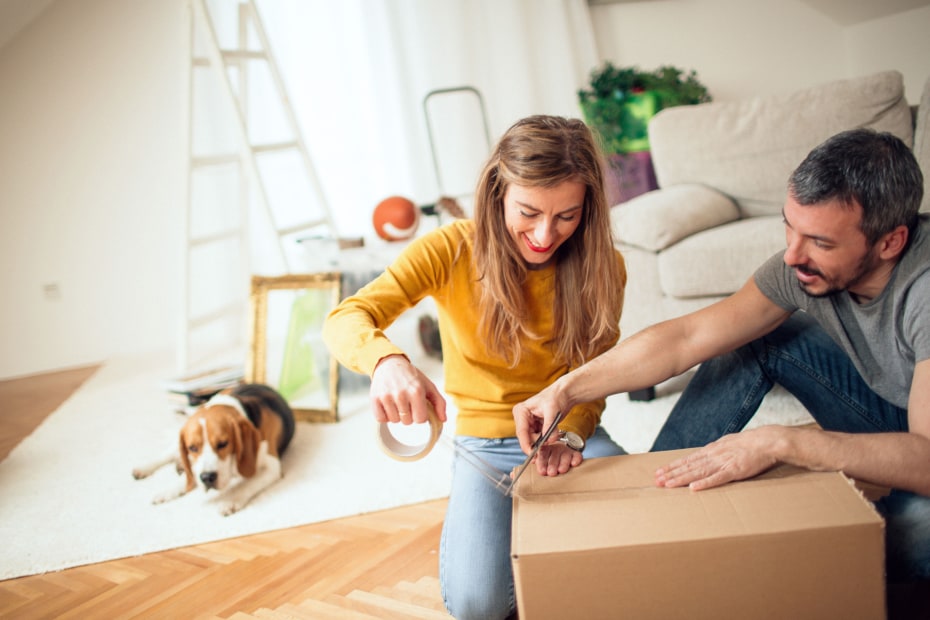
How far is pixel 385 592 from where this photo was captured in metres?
1.47

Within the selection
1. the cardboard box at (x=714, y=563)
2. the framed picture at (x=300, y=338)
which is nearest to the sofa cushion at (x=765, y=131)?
the framed picture at (x=300, y=338)

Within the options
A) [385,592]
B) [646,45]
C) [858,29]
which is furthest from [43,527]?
[858,29]

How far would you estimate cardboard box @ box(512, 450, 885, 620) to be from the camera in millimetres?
865

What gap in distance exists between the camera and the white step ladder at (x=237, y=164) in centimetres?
305

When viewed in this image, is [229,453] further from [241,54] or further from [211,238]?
[241,54]

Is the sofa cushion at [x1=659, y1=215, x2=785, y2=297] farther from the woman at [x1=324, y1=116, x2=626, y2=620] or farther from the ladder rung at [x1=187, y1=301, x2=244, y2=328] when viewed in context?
the ladder rung at [x1=187, y1=301, x2=244, y2=328]

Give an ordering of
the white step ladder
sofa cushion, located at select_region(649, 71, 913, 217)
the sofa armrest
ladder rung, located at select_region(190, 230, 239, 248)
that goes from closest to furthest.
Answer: the sofa armrest, sofa cushion, located at select_region(649, 71, 913, 217), the white step ladder, ladder rung, located at select_region(190, 230, 239, 248)

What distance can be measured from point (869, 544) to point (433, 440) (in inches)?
22.2

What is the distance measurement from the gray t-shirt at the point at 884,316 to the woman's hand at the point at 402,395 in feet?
2.16

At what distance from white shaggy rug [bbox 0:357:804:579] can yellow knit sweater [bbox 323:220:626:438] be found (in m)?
0.57

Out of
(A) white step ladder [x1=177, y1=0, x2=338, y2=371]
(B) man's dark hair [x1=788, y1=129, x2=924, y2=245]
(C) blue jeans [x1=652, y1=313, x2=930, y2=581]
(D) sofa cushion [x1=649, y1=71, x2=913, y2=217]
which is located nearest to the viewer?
(B) man's dark hair [x1=788, y1=129, x2=924, y2=245]

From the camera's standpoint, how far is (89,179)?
382cm

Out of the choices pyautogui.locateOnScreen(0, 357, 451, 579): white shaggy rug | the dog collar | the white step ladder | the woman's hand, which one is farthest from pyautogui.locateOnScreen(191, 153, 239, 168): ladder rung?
the woman's hand

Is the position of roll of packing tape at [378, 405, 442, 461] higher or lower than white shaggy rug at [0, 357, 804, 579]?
higher
